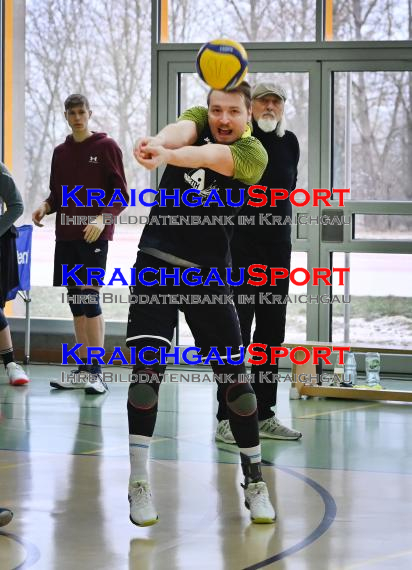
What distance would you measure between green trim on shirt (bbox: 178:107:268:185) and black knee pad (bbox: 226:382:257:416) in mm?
716

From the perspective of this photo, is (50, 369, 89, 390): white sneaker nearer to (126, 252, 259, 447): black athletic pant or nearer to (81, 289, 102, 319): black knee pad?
(81, 289, 102, 319): black knee pad

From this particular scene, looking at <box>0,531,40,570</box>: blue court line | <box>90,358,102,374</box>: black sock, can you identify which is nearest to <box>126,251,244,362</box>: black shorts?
<box>0,531,40,570</box>: blue court line

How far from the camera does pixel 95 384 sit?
6.46 metres

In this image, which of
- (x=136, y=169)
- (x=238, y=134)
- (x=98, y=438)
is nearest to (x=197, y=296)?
(x=238, y=134)

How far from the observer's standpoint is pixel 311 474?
428cm

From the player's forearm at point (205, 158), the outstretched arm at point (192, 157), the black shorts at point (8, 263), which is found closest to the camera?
the outstretched arm at point (192, 157)

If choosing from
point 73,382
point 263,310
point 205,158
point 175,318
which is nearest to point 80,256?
point 73,382

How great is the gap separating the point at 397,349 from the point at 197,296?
129 inches

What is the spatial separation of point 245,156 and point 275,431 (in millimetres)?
2024

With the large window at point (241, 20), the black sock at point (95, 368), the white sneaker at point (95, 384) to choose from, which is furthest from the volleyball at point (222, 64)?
the large window at point (241, 20)

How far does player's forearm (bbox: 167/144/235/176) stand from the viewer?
3.26 metres

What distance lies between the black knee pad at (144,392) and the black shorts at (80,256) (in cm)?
290

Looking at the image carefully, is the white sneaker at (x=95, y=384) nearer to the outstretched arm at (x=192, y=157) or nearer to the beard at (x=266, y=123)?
the beard at (x=266, y=123)

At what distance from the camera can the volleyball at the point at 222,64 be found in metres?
3.33
